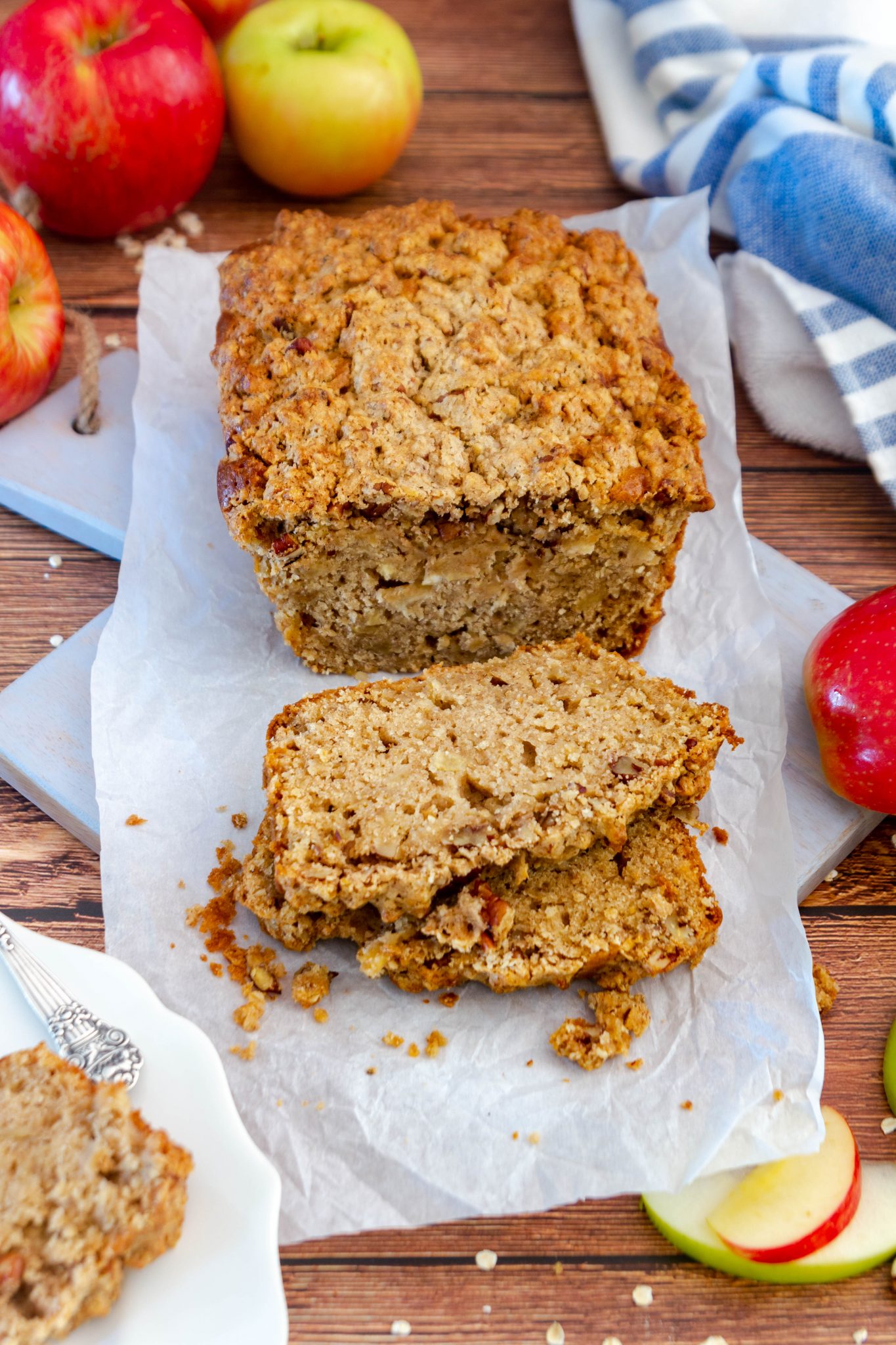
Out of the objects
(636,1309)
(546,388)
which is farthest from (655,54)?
(636,1309)

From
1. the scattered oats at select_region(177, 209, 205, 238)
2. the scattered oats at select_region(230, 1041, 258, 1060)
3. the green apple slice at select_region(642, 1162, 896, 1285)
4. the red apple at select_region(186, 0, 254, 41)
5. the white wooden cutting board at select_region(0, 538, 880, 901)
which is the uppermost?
the red apple at select_region(186, 0, 254, 41)

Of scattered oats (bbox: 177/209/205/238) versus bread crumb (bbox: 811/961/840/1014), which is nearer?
bread crumb (bbox: 811/961/840/1014)

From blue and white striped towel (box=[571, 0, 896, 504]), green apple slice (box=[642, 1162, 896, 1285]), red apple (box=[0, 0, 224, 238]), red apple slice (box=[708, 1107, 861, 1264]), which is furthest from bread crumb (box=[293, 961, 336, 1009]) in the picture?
red apple (box=[0, 0, 224, 238])

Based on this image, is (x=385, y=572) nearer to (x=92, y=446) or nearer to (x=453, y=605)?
(x=453, y=605)

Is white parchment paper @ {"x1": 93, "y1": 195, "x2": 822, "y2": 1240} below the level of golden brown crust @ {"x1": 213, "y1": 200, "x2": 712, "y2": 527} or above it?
below

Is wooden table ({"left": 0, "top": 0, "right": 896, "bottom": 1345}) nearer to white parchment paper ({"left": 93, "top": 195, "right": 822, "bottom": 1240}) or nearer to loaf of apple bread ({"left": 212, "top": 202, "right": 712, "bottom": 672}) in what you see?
white parchment paper ({"left": 93, "top": 195, "right": 822, "bottom": 1240})

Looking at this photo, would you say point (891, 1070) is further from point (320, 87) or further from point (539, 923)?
point (320, 87)

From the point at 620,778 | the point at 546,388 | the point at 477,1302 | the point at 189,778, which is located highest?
the point at 546,388

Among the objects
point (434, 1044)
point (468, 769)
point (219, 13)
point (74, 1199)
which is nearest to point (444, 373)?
point (468, 769)
